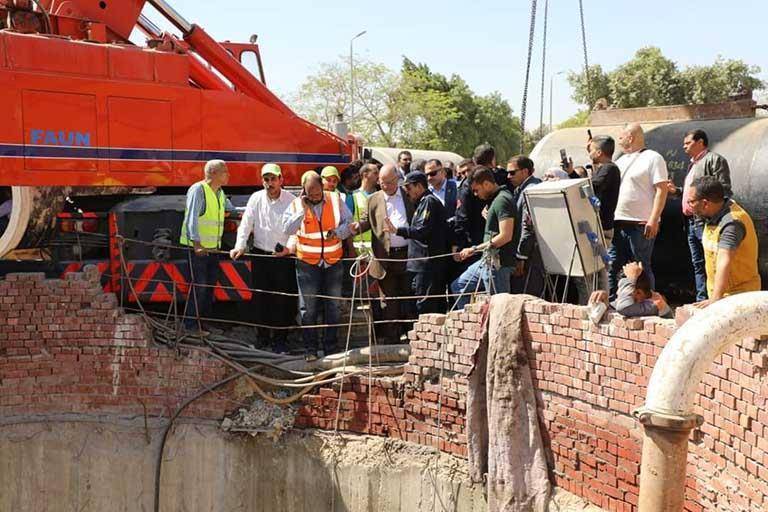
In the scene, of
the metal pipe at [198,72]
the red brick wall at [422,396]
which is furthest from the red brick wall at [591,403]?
the metal pipe at [198,72]

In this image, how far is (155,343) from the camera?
7.59 metres

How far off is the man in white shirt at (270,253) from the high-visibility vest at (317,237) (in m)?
0.20

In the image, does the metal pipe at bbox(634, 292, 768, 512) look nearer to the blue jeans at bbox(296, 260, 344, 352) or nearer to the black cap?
the black cap

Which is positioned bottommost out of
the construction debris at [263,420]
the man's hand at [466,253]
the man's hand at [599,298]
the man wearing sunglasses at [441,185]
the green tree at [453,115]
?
the construction debris at [263,420]

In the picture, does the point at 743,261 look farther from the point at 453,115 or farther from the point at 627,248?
the point at 453,115

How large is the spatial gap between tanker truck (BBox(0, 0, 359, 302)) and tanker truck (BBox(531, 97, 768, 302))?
4.15 m

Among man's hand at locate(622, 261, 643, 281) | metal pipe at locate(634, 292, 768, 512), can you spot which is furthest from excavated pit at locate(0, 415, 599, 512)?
metal pipe at locate(634, 292, 768, 512)

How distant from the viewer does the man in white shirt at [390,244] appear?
725 cm

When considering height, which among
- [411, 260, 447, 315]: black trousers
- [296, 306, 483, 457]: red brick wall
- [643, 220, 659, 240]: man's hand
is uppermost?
[643, 220, 659, 240]: man's hand

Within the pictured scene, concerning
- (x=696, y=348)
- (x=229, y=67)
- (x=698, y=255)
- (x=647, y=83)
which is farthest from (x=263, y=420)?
(x=647, y=83)

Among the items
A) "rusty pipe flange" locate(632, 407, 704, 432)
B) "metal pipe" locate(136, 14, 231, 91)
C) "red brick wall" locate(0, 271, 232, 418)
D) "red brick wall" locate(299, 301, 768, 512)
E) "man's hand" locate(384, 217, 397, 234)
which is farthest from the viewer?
"metal pipe" locate(136, 14, 231, 91)

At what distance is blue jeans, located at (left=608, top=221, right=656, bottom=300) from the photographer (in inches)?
273

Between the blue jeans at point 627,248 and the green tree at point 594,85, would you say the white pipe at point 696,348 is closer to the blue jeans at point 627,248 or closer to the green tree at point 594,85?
the blue jeans at point 627,248

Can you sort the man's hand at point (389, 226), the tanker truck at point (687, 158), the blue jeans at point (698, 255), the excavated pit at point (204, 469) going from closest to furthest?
1. the blue jeans at point (698, 255)
2. the excavated pit at point (204, 469)
3. the man's hand at point (389, 226)
4. the tanker truck at point (687, 158)
